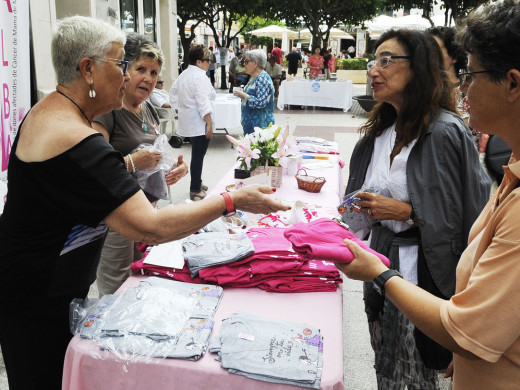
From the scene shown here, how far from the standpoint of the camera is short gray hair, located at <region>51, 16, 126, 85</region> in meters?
1.56

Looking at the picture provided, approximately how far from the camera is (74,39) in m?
1.56

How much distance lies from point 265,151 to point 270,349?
6.58 ft

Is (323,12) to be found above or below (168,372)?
above

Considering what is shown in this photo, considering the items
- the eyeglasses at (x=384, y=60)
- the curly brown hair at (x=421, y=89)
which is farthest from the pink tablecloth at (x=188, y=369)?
the eyeglasses at (x=384, y=60)

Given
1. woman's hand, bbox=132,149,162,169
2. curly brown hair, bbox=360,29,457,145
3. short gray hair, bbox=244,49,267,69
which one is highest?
short gray hair, bbox=244,49,267,69

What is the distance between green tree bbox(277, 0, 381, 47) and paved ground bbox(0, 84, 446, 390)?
4.26 meters

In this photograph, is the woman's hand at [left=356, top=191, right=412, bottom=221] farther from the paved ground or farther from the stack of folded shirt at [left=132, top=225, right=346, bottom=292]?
the paved ground

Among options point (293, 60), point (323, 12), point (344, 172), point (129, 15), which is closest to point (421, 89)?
point (344, 172)

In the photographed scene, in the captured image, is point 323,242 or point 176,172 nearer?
Result: point 323,242

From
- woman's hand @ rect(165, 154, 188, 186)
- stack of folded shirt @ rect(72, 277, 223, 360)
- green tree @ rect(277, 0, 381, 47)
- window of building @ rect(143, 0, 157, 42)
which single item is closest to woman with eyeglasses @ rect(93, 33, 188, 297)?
woman's hand @ rect(165, 154, 188, 186)

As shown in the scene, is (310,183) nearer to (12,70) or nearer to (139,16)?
(12,70)

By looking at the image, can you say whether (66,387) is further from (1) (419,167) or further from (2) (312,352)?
(1) (419,167)

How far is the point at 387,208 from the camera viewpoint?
81.0 inches

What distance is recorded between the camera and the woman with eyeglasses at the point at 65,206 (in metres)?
1.44
